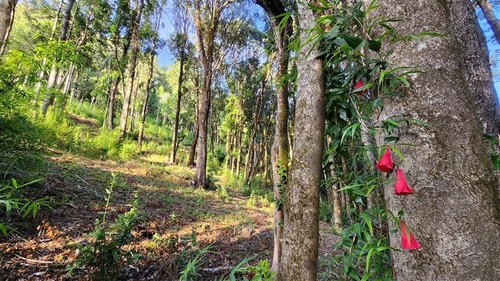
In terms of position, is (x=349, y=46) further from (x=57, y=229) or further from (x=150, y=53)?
(x=150, y=53)

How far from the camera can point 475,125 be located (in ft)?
2.42

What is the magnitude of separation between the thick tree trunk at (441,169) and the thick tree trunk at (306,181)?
0.31 metres

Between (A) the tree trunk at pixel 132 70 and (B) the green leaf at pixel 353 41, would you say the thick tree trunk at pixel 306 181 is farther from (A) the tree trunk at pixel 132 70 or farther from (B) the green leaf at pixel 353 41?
(A) the tree trunk at pixel 132 70

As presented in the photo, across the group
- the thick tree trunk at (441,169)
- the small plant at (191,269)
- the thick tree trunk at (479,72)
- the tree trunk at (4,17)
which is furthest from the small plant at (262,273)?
the tree trunk at (4,17)

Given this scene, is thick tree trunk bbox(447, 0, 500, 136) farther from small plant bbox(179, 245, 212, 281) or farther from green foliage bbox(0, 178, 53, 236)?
green foliage bbox(0, 178, 53, 236)

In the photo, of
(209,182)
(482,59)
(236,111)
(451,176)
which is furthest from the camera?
(236,111)

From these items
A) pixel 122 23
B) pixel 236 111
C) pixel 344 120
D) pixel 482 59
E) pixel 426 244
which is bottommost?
pixel 426 244

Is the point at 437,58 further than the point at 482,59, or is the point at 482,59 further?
the point at 482,59

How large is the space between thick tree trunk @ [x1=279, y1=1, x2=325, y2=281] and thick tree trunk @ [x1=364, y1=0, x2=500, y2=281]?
1.02 ft

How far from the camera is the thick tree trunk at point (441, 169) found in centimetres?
65

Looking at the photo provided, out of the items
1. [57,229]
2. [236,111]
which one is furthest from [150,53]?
[57,229]

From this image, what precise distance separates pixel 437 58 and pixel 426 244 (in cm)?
64

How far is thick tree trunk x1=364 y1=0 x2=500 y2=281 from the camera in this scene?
651 millimetres

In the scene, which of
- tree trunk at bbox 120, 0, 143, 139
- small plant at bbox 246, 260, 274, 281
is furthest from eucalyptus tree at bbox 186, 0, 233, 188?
small plant at bbox 246, 260, 274, 281
